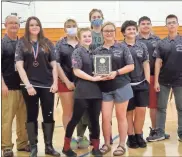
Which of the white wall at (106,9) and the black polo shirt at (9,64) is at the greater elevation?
the white wall at (106,9)

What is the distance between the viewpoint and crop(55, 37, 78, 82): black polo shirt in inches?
138

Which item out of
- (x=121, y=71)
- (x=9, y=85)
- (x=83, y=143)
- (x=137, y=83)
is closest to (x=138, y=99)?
(x=137, y=83)

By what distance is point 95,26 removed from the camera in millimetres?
3672

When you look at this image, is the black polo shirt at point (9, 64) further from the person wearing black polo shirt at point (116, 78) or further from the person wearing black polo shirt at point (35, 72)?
the person wearing black polo shirt at point (116, 78)

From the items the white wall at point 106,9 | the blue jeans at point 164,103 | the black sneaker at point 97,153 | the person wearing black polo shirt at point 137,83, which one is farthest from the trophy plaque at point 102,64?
the white wall at point 106,9

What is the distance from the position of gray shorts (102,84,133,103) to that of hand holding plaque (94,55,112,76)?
246mm

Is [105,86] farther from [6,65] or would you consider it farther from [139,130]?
[6,65]

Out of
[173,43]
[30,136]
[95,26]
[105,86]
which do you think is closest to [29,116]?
[30,136]

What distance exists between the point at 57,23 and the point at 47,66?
615 centimetres

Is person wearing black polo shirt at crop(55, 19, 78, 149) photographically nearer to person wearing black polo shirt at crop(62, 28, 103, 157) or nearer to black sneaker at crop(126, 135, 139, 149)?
person wearing black polo shirt at crop(62, 28, 103, 157)

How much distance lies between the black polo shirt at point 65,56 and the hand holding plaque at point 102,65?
40 cm

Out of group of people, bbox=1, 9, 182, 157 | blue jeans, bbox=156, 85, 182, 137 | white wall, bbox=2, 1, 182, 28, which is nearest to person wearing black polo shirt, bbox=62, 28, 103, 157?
group of people, bbox=1, 9, 182, 157

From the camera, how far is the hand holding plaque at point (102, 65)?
320 cm

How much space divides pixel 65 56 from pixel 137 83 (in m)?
0.84
